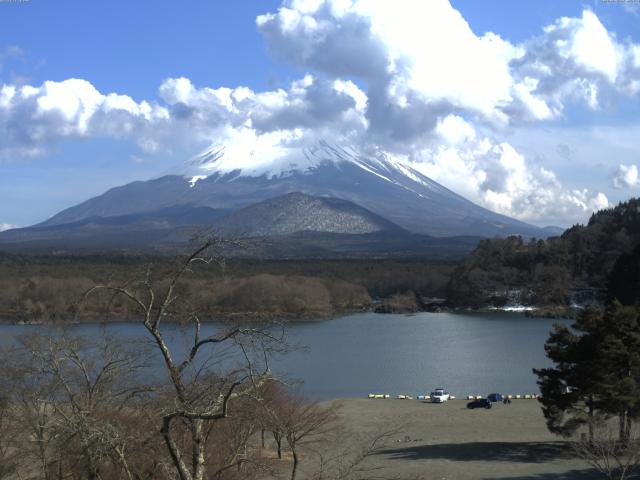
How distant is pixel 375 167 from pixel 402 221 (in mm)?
43628

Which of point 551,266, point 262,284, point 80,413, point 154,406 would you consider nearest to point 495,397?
point 154,406

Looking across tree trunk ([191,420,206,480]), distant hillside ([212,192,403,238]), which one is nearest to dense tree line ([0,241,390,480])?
tree trunk ([191,420,206,480])

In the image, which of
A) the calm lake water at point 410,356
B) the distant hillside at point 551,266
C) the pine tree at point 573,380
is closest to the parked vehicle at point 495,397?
the calm lake water at point 410,356

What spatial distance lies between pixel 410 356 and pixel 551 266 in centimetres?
2731

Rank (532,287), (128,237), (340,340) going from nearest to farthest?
(340,340), (532,287), (128,237)

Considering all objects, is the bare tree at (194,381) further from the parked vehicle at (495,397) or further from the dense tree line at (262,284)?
the dense tree line at (262,284)

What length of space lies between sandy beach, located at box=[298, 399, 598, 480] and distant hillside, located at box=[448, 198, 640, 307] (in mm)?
32380

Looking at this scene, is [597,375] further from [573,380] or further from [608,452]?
[608,452]

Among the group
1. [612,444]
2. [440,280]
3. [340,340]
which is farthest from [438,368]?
[440,280]

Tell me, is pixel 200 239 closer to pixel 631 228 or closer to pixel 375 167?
pixel 631 228

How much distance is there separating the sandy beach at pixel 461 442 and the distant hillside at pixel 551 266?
32.4 m

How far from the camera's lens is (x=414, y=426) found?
53.2 feet

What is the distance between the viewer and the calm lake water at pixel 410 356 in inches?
873

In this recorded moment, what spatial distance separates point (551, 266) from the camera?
52.4 m
